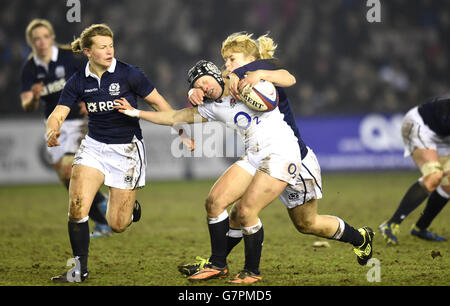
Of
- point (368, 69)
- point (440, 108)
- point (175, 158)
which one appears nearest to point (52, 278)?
point (440, 108)

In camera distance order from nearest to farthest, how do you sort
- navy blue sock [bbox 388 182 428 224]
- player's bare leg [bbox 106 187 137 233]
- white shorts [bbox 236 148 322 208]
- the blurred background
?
white shorts [bbox 236 148 322 208], player's bare leg [bbox 106 187 137 233], navy blue sock [bbox 388 182 428 224], the blurred background

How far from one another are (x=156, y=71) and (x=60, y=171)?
8.88 metres

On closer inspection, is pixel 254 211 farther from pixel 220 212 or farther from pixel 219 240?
pixel 219 240

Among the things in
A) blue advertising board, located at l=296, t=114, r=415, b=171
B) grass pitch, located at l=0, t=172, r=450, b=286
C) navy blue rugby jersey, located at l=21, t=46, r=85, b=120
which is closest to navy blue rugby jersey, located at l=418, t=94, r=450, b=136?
grass pitch, located at l=0, t=172, r=450, b=286

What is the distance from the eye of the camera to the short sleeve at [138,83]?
20.3 ft

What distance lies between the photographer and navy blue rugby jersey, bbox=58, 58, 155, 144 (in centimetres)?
607

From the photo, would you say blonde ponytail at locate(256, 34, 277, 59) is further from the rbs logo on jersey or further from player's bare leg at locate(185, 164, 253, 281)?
the rbs logo on jersey

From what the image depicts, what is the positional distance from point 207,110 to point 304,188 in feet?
3.54

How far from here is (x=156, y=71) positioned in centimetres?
1734

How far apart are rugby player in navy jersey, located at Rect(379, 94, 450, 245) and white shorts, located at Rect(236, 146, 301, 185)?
8.23ft

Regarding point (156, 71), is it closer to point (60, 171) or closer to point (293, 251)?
point (60, 171)

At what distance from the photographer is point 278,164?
5559 mm

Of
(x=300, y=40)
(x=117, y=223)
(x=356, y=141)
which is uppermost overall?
(x=300, y=40)

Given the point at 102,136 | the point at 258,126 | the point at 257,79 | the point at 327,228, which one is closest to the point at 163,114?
the point at 102,136
